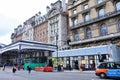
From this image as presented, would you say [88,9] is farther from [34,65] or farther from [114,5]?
[34,65]

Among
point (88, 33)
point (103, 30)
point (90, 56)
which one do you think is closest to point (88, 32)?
point (88, 33)

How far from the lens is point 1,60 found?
93062 millimetres

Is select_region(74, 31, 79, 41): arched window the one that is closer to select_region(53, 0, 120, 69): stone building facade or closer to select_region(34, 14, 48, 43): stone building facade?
select_region(53, 0, 120, 69): stone building facade

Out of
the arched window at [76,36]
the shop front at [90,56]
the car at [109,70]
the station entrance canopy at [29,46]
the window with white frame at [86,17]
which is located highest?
the window with white frame at [86,17]

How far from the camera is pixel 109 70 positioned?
20953 millimetres

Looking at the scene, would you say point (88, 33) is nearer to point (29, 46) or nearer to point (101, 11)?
point (101, 11)

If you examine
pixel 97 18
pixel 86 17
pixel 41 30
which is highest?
pixel 41 30

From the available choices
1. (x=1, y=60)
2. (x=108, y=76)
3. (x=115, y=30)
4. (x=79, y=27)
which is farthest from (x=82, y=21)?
(x=1, y=60)

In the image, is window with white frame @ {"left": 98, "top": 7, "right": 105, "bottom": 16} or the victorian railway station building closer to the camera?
the victorian railway station building

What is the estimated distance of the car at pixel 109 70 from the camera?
2007cm

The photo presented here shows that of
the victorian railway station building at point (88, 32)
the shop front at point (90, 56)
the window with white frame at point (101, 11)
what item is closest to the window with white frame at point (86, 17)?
the victorian railway station building at point (88, 32)

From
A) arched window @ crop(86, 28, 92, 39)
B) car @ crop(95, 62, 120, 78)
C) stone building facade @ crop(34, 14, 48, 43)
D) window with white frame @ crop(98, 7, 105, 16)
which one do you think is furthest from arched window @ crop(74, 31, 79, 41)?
car @ crop(95, 62, 120, 78)

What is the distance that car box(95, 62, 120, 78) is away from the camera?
2007 centimetres

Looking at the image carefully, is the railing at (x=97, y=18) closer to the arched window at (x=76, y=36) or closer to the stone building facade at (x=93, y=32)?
the stone building facade at (x=93, y=32)
